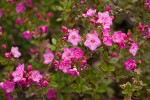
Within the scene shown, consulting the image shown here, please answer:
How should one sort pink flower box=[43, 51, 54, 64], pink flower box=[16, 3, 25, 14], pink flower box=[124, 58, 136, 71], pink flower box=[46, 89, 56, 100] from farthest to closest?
pink flower box=[16, 3, 25, 14] → pink flower box=[46, 89, 56, 100] → pink flower box=[43, 51, 54, 64] → pink flower box=[124, 58, 136, 71]

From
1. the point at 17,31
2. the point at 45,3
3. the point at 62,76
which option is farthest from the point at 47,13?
the point at 62,76

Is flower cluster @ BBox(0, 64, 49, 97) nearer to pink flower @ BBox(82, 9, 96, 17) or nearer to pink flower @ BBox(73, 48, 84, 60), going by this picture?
pink flower @ BBox(73, 48, 84, 60)

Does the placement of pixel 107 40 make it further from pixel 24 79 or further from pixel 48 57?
pixel 48 57

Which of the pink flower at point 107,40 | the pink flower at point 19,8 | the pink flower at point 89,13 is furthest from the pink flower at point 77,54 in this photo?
the pink flower at point 19,8

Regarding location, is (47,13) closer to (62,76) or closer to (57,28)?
(57,28)

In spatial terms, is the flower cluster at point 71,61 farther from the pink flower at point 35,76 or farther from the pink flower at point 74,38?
the pink flower at point 35,76

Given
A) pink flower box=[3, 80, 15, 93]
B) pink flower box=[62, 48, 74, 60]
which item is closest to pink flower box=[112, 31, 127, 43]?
pink flower box=[62, 48, 74, 60]
